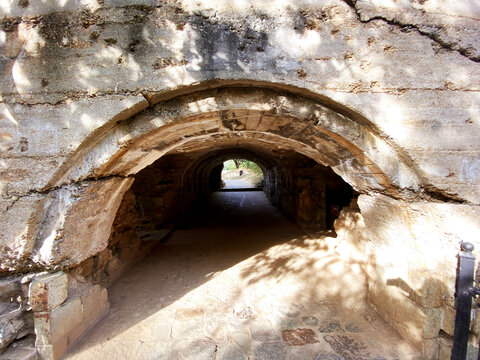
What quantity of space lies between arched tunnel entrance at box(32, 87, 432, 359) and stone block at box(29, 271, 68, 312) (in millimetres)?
160

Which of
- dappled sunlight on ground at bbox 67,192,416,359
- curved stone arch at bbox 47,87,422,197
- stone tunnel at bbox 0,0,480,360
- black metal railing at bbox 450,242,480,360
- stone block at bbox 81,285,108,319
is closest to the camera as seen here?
black metal railing at bbox 450,242,480,360

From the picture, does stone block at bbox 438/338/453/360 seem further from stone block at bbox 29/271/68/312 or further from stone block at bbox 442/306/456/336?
stone block at bbox 29/271/68/312

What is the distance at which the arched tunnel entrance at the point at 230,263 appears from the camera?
80.6 inches

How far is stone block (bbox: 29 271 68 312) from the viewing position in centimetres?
202

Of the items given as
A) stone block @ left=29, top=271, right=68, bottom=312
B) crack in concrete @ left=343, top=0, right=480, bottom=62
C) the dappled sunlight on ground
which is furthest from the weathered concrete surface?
stone block @ left=29, top=271, right=68, bottom=312

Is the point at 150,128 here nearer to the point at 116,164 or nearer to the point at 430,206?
the point at 116,164

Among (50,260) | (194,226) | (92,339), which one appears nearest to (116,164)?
(50,260)

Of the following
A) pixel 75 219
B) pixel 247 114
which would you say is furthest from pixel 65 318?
pixel 247 114

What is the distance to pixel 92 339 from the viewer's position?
238 centimetres

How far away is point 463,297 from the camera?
5.19 feet

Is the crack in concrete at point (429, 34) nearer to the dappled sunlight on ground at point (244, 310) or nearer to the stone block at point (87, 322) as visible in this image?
the dappled sunlight on ground at point (244, 310)

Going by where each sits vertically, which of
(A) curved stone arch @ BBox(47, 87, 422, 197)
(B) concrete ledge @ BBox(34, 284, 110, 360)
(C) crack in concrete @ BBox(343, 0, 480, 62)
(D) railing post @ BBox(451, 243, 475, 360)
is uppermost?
(C) crack in concrete @ BBox(343, 0, 480, 62)

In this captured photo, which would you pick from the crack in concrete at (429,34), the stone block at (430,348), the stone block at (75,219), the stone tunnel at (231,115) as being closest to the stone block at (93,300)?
the stone tunnel at (231,115)

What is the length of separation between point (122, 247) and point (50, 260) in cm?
225
